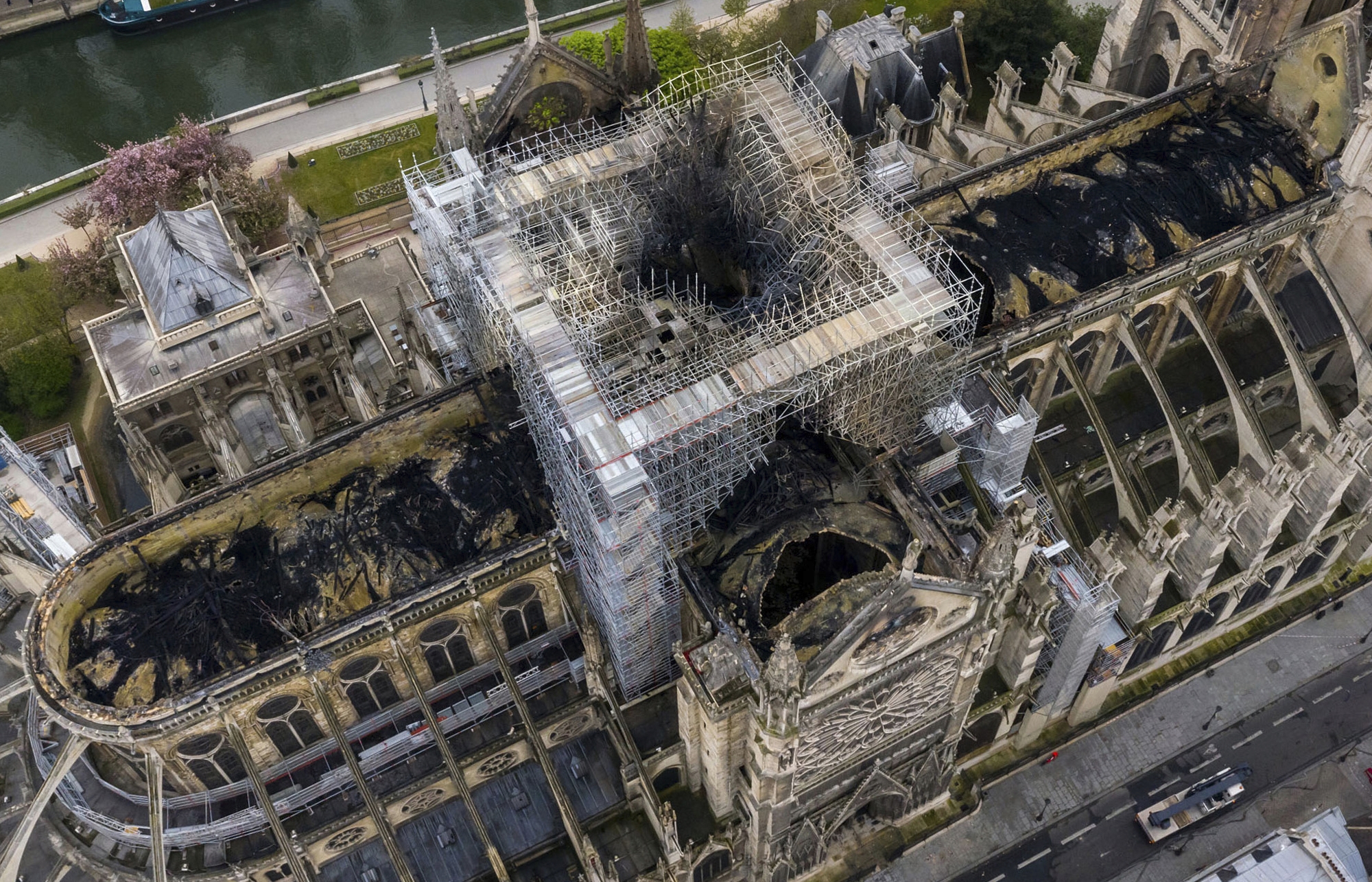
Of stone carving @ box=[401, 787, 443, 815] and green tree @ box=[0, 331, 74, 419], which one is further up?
green tree @ box=[0, 331, 74, 419]

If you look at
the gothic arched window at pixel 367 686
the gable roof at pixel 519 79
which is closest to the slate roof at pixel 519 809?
the gothic arched window at pixel 367 686

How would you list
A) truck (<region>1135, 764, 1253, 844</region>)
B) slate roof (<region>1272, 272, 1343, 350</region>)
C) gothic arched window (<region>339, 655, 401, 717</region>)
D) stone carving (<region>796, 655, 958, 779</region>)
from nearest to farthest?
1. stone carving (<region>796, 655, 958, 779</region>)
2. gothic arched window (<region>339, 655, 401, 717</region>)
3. truck (<region>1135, 764, 1253, 844</region>)
4. slate roof (<region>1272, 272, 1343, 350</region>)

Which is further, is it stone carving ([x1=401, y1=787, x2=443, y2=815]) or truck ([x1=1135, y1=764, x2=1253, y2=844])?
truck ([x1=1135, y1=764, x2=1253, y2=844])

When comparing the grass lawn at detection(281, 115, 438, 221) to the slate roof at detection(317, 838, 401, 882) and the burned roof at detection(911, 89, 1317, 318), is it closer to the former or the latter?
the burned roof at detection(911, 89, 1317, 318)

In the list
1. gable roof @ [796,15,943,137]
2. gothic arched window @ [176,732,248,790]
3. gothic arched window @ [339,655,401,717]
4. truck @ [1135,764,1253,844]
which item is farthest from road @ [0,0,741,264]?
truck @ [1135,764,1253,844]

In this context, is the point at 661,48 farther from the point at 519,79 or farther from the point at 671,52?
the point at 519,79

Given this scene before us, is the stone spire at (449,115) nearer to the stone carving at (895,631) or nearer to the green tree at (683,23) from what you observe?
the green tree at (683,23)

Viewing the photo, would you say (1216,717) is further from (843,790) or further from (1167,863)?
(843,790)
